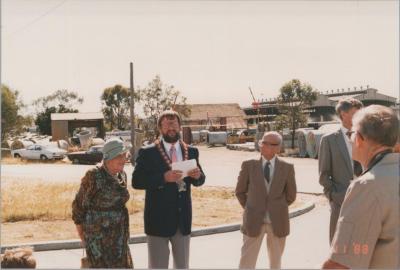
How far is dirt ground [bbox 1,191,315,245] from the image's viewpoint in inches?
350

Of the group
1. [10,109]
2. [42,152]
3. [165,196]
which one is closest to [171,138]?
[165,196]

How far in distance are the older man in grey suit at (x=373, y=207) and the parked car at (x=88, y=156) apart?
30.3 m

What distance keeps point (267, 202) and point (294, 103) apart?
1756 inches

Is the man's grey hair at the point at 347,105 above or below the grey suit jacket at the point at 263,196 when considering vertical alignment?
above

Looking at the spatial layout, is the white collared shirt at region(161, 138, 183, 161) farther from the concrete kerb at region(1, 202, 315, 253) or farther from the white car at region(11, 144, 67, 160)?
the white car at region(11, 144, 67, 160)

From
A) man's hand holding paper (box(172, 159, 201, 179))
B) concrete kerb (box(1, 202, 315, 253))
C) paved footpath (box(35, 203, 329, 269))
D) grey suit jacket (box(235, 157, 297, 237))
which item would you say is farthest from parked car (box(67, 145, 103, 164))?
man's hand holding paper (box(172, 159, 201, 179))

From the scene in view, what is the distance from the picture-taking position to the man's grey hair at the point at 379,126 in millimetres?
2547

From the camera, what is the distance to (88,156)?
32875 mm

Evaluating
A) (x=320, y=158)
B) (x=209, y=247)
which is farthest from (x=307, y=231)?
(x=320, y=158)

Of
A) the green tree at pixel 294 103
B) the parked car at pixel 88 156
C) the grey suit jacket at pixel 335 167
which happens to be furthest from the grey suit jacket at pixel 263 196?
the green tree at pixel 294 103

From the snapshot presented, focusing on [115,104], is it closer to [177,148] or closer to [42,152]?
Answer: [42,152]

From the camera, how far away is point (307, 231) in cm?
945

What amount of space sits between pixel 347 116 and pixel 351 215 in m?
2.98
